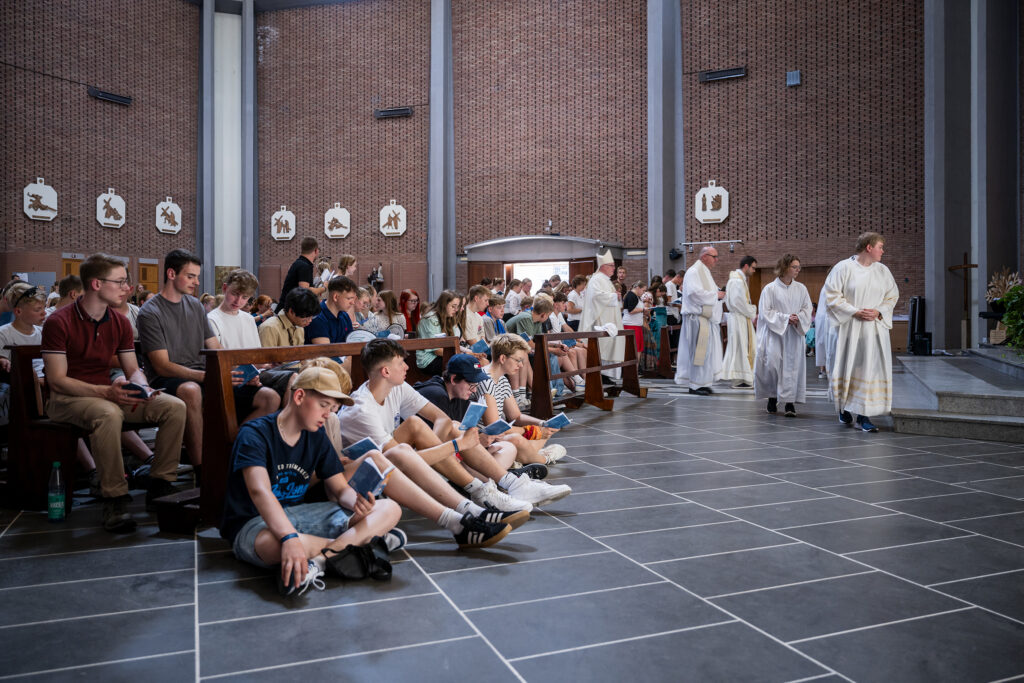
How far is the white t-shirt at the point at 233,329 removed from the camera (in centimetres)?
498

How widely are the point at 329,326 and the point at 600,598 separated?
314 centimetres

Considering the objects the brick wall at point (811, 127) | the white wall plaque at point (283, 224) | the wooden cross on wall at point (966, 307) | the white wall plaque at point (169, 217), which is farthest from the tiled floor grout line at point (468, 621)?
the white wall plaque at point (169, 217)

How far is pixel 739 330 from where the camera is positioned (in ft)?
32.5

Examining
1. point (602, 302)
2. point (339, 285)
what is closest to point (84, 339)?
point (339, 285)

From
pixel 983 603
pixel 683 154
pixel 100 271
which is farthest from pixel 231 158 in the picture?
pixel 983 603

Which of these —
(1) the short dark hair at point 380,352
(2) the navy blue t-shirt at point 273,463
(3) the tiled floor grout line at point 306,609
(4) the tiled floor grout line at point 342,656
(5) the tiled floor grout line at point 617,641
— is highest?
(1) the short dark hair at point 380,352

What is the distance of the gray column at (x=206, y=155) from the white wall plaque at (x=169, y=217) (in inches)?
22.0

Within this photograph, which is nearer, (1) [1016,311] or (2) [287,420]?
(2) [287,420]

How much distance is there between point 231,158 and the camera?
20031 mm

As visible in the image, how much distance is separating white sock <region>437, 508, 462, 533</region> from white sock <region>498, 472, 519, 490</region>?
27.3 inches

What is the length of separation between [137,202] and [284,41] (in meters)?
5.56

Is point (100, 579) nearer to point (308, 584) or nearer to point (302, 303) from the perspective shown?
point (308, 584)

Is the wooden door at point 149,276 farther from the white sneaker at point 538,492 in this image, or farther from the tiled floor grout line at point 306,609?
the tiled floor grout line at point 306,609

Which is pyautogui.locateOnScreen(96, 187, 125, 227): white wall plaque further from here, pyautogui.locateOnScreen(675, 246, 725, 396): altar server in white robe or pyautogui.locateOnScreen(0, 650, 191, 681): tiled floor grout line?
pyautogui.locateOnScreen(0, 650, 191, 681): tiled floor grout line
